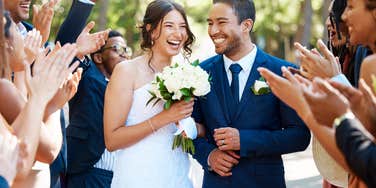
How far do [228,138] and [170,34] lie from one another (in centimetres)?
108

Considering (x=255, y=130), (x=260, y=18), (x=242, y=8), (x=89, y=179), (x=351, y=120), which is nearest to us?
(x=351, y=120)

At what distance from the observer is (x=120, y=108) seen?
617 cm

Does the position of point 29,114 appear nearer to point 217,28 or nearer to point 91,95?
point 217,28

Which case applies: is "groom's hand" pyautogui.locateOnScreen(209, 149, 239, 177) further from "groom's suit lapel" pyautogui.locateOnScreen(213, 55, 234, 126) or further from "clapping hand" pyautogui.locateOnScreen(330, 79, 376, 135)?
"clapping hand" pyautogui.locateOnScreen(330, 79, 376, 135)

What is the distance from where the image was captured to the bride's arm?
20.2 feet

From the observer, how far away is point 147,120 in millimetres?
6191

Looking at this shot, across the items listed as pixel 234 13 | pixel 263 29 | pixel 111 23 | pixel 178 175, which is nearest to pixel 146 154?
pixel 178 175

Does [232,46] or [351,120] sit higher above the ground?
[351,120]

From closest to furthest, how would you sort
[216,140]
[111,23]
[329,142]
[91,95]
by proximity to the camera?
[329,142], [216,140], [91,95], [111,23]

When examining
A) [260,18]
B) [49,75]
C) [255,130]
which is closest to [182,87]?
[255,130]

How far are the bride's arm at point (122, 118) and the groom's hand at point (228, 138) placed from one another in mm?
412

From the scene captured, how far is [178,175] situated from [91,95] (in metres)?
1.60

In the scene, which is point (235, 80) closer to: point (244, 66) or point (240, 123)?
point (244, 66)

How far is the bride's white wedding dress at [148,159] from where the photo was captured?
6.28 m
